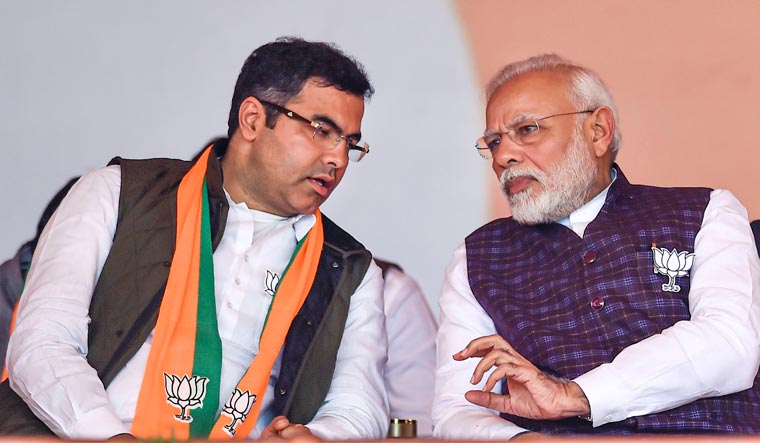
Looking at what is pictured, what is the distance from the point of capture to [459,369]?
2.87m

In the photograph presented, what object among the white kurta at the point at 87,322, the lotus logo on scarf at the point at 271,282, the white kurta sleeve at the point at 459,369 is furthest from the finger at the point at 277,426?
the lotus logo on scarf at the point at 271,282

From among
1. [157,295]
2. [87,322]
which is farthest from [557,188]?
[87,322]

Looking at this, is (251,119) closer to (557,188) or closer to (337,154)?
(337,154)

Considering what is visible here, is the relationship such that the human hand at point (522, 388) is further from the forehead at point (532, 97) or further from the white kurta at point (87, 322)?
the forehead at point (532, 97)

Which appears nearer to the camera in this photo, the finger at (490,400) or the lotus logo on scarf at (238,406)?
the finger at (490,400)

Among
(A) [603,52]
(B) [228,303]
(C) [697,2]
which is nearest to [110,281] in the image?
(B) [228,303]

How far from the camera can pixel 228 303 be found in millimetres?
2982

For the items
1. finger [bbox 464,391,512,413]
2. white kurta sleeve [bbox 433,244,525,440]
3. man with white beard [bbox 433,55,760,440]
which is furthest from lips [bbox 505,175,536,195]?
finger [bbox 464,391,512,413]

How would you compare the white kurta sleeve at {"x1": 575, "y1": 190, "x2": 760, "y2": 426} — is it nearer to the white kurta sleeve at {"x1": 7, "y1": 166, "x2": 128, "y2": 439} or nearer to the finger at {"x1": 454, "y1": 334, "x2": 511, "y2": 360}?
the finger at {"x1": 454, "y1": 334, "x2": 511, "y2": 360}

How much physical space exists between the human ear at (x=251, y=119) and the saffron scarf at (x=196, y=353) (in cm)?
30

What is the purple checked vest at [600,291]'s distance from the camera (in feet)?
8.78


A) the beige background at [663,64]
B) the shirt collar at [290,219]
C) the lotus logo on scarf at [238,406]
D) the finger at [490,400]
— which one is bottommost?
the lotus logo on scarf at [238,406]

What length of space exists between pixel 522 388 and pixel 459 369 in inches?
11.3

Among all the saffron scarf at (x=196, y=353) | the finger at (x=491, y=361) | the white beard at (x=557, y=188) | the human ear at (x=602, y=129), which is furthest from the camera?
the human ear at (x=602, y=129)
